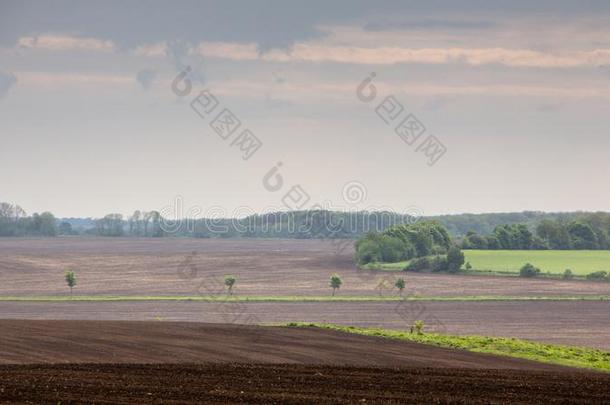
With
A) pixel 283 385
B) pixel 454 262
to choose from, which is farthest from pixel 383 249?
pixel 283 385

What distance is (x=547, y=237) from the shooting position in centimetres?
14725

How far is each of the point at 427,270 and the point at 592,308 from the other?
129 ft

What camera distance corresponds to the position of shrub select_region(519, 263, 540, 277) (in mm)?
115625

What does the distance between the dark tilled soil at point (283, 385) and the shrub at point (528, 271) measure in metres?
87.2

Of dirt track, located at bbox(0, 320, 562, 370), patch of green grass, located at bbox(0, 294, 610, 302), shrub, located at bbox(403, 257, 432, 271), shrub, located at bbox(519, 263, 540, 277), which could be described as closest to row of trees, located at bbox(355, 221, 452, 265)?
shrub, located at bbox(403, 257, 432, 271)

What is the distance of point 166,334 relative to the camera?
135 feet

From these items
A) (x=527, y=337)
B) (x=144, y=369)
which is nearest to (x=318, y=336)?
(x=144, y=369)

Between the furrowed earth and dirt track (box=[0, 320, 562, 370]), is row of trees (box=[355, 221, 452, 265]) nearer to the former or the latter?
the furrowed earth

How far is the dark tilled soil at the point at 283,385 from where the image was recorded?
22.4 meters

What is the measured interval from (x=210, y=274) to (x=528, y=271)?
35.2 metres

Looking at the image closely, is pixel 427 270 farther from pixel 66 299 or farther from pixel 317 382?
pixel 317 382

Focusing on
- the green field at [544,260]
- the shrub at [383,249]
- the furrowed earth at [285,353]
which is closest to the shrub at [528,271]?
the green field at [544,260]

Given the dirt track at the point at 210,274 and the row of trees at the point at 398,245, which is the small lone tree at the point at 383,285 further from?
the row of trees at the point at 398,245

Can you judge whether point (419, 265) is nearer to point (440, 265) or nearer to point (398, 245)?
point (440, 265)
